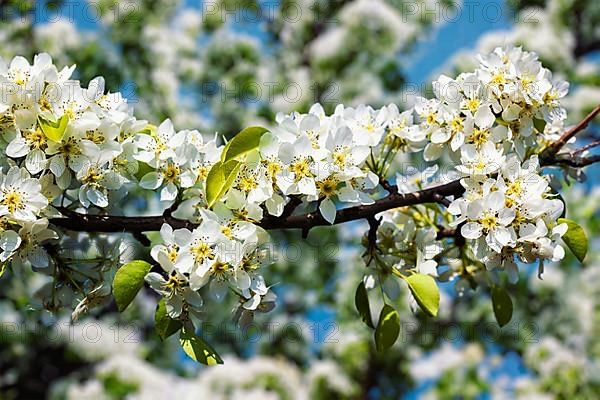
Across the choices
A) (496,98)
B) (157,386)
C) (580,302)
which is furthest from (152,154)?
(580,302)

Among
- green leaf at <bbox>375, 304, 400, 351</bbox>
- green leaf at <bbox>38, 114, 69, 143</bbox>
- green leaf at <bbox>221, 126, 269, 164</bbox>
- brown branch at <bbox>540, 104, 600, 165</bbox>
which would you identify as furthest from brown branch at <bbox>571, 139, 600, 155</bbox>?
green leaf at <bbox>38, 114, 69, 143</bbox>

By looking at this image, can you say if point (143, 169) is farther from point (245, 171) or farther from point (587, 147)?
point (587, 147)

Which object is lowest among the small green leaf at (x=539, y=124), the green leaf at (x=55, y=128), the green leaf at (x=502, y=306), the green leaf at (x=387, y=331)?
the green leaf at (x=502, y=306)

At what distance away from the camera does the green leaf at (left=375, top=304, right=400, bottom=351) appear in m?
1.09

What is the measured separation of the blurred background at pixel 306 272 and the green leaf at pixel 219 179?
2.83 m

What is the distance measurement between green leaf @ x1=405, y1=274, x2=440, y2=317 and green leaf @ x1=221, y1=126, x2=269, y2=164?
0.29 meters

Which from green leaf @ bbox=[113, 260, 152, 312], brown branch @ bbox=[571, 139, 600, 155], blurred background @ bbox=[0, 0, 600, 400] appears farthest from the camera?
blurred background @ bbox=[0, 0, 600, 400]

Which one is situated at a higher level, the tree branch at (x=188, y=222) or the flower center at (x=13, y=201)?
the flower center at (x=13, y=201)

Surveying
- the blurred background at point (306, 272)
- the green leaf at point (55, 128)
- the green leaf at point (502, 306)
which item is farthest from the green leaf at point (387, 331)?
the blurred background at point (306, 272)

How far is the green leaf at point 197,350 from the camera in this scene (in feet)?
3.24

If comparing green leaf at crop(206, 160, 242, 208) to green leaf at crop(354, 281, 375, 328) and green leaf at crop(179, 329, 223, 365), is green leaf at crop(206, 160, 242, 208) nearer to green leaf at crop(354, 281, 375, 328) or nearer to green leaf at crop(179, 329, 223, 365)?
green leaf at crop(179, 329, 223, 365)

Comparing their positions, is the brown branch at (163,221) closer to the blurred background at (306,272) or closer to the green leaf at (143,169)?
the green leaf at (143,169)

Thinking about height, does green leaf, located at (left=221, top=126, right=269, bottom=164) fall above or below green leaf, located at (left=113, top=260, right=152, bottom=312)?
above

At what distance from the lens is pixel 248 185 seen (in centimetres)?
100
